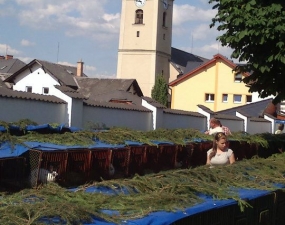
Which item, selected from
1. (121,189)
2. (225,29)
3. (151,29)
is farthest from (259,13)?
(151,29)

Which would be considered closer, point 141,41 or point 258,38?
point 258,38

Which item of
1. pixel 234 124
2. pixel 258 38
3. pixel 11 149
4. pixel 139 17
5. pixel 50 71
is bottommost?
pixel 11 149

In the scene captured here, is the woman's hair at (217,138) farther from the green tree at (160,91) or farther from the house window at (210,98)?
the green tree at (160,91)

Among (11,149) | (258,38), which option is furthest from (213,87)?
(11,149)

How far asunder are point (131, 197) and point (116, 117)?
15910 millimetres

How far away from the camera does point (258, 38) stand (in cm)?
1600

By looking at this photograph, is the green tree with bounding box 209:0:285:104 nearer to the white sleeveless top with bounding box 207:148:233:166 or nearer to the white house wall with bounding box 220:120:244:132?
the white sleeveless top with bounding box 207:148:233:166

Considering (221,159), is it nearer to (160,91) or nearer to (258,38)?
(258,38)

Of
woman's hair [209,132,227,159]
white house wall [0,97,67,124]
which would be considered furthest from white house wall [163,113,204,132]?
woman's hair [209,132,227,159]

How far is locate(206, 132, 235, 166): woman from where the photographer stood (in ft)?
32.9

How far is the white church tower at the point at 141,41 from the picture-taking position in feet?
239

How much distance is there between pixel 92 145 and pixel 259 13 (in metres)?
6.69

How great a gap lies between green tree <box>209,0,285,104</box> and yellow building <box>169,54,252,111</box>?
3793 cm

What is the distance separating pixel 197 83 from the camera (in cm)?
5791
